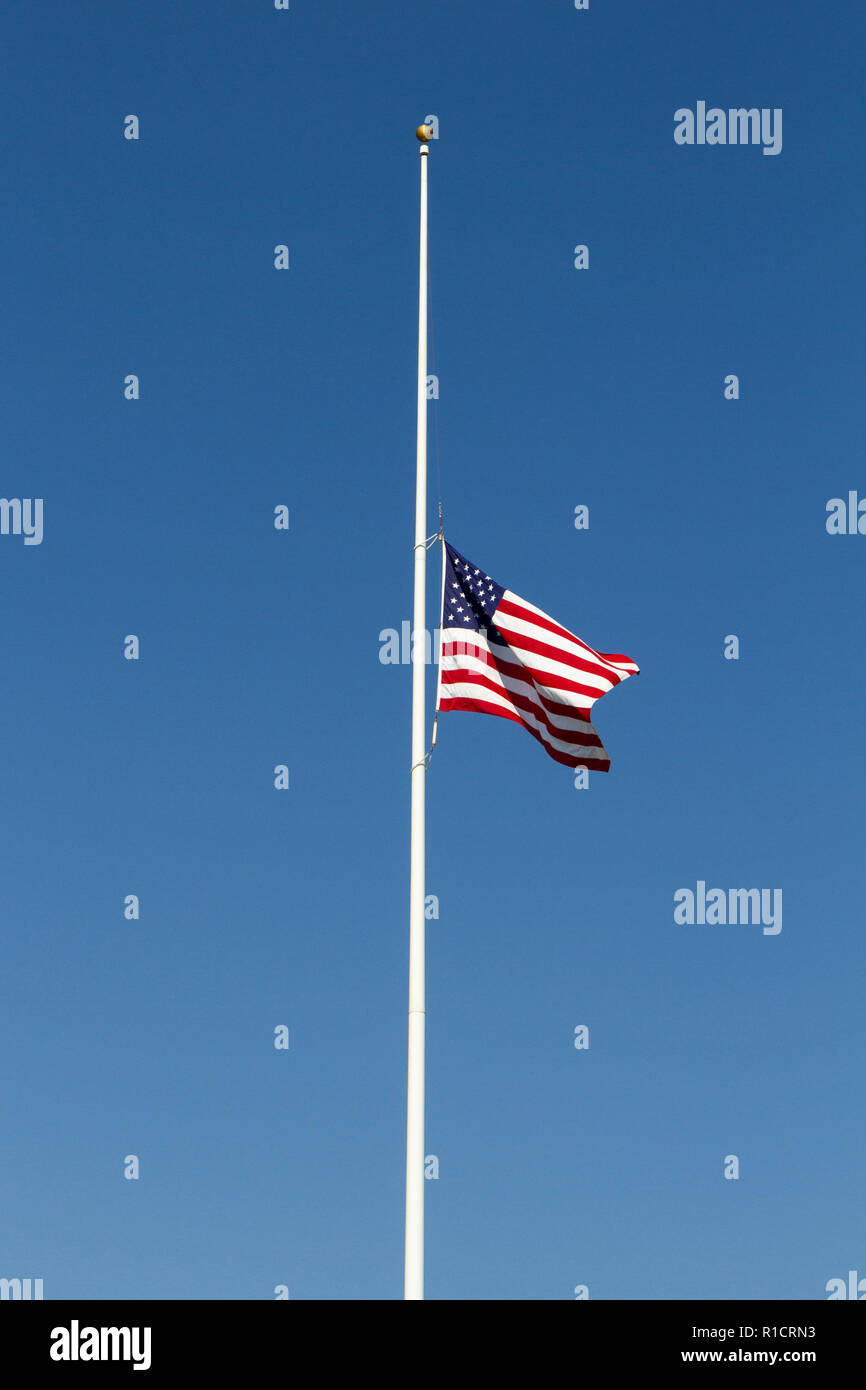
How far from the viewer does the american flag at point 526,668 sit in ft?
85.1

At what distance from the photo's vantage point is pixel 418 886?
78.6 ft

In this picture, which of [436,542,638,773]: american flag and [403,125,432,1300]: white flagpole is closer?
[403,125,432,1300]: white flagpole

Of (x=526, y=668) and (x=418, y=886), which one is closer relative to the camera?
(x=418, y=886)

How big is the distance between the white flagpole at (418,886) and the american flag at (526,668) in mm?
713

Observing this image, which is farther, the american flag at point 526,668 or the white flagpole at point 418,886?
the american flag at point 526,668

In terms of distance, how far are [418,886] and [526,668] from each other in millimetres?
4016

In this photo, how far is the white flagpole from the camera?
71.7 feet

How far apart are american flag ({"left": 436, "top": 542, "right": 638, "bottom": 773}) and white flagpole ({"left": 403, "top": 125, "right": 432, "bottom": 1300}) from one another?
713 mm
